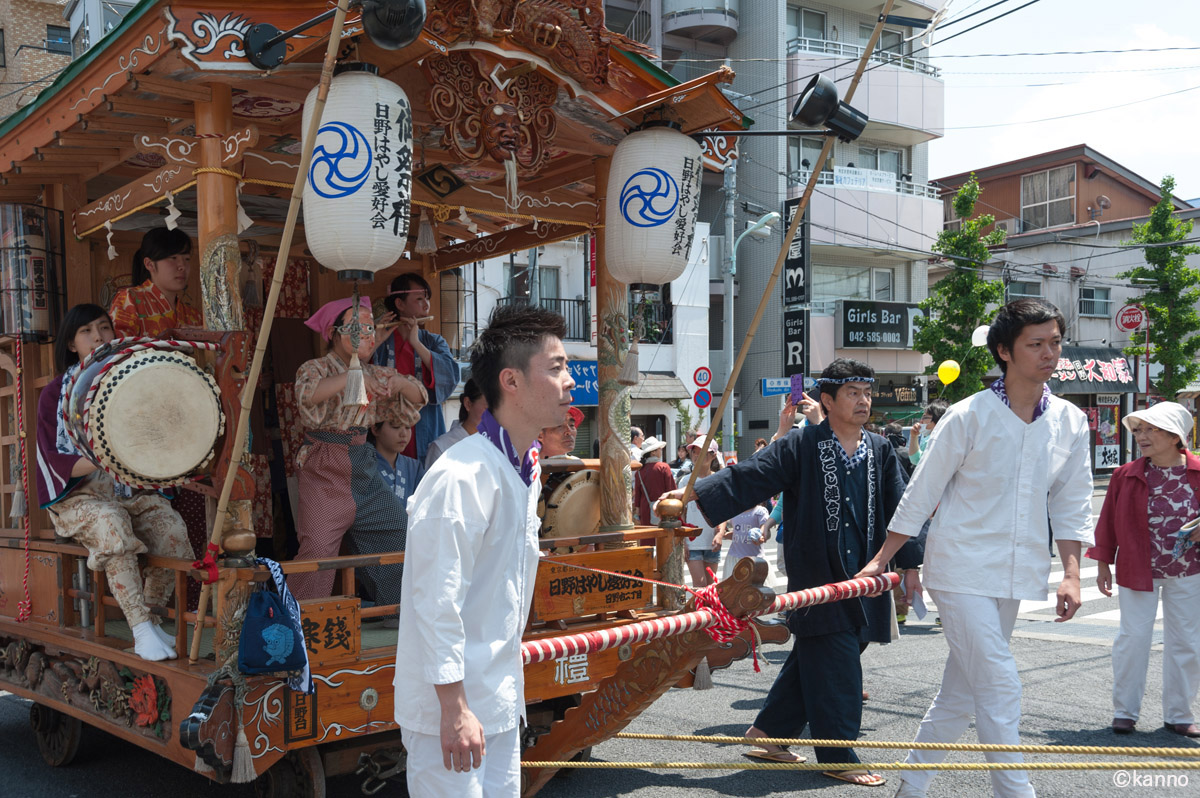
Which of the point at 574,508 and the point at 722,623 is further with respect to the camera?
the point at 574,508

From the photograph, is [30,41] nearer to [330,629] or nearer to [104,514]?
[104,514]

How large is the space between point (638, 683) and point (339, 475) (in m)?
1.83

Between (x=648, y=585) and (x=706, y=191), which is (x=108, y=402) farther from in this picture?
(x=706, y=191)

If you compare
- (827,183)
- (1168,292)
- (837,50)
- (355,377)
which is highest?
(837,50)

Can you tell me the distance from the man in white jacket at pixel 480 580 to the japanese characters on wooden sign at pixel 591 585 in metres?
1.64

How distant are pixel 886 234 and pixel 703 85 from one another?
22.7m

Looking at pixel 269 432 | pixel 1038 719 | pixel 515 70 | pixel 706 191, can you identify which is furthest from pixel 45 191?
pixel 706 191

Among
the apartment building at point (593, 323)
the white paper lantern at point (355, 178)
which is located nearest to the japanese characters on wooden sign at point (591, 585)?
the white paper lantern at point (355, 178)

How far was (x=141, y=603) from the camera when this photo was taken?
4.14 metres

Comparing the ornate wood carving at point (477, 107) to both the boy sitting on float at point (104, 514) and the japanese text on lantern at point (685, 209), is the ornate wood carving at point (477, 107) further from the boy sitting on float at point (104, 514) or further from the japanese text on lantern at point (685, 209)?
the boy sitting on float at point (104, 514)

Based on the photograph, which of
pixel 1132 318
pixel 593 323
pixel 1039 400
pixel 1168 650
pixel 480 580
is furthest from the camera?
pixel 1132 318

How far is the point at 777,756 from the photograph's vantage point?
5.02 meters

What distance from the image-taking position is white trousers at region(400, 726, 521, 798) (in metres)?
2.48

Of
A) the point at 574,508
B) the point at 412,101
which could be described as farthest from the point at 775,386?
the point at 412,101
